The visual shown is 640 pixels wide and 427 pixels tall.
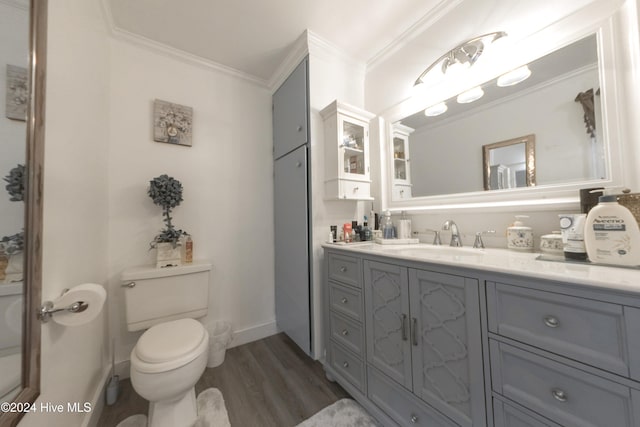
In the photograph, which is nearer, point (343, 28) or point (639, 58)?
point (639, 58)

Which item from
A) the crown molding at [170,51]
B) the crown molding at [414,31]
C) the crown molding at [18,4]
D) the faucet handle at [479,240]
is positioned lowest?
the faucet handle at [479,240]

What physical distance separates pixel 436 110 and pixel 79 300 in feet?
7.06

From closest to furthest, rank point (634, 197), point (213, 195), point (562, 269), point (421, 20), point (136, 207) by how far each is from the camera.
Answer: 1. point (562, 269)
2. point (634, 197)
3. point (421, 20)
4. point (136, 207)
5. point (213, 195)

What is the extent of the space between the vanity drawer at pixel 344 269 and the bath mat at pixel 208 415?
978 mm

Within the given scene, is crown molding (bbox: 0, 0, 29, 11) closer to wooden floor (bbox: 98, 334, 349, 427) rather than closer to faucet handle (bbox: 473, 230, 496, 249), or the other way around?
wooden floor (bbox: 98, 334, 349, 427)

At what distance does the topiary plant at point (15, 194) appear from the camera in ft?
1.90

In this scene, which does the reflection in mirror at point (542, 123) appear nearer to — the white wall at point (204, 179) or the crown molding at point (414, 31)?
the crown molding at point (414, 31)

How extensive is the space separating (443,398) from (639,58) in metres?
1.54

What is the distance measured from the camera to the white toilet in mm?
1031

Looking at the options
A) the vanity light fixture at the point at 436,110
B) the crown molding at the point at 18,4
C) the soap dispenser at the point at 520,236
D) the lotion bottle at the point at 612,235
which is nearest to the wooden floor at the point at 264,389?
the soap dispenser at the point at 520,236

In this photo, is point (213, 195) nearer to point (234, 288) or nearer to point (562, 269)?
point (234, 288)

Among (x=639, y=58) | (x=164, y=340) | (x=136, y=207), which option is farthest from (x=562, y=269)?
(x=136, y=207)

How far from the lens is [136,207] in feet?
5.38

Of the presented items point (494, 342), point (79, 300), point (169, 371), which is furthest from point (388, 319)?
point (79, 300)
